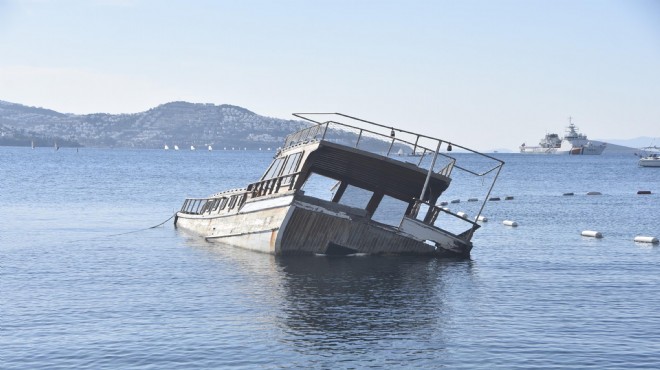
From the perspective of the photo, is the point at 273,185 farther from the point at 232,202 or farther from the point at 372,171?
the point at 232,202

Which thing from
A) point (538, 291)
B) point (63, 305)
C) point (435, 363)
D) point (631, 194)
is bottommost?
point (63, 305)

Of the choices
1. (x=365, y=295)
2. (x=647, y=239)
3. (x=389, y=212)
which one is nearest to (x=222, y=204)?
(x=389, y=212)

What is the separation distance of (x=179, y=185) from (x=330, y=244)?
89938 mm

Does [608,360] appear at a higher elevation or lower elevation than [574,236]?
lower

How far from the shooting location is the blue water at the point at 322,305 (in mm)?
26016

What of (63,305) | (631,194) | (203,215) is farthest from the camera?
(631,194)

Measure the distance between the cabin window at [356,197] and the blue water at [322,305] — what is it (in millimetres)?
2892

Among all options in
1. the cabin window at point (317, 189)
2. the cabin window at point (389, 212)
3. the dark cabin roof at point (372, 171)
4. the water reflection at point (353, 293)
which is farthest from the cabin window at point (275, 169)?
the cabin window at point (389, 212)

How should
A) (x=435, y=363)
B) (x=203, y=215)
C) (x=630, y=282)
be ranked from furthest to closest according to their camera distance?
(x=203, y=215) → (x=630, y=282) → (x=435, y=363)

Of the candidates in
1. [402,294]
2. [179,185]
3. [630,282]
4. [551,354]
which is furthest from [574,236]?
[179,185]

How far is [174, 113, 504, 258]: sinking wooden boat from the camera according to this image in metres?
42.7

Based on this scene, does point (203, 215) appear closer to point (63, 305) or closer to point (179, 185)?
point (63, 305)

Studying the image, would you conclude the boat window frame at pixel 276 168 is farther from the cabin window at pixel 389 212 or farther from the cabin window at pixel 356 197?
the cabin window at pixel 389 212

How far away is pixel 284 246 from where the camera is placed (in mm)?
43219
